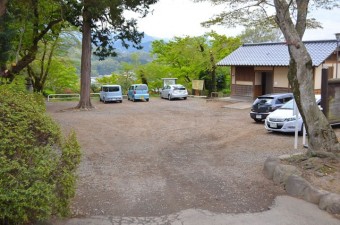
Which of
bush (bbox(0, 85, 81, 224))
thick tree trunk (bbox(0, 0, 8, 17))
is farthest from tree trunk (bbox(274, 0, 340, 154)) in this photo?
thick tree trunk (bbox(0, 0, 8, 17))

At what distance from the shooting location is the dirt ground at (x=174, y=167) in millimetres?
6461

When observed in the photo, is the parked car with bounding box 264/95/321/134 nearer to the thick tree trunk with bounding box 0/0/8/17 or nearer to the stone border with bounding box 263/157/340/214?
the stone border with bounding box 263/157/340/214

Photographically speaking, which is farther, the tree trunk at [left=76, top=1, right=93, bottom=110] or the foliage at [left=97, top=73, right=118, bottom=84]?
the foliage at [left=97, top=73, right=118, bottom=84]

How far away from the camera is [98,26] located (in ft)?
80.6

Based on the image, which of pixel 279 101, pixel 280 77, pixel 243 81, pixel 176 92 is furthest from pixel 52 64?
pixel 279 101

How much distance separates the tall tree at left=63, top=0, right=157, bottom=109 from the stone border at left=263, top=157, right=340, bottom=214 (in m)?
15.6

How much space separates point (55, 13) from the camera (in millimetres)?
23203

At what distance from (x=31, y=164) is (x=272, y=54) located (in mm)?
24878

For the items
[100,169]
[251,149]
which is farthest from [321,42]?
[100,169]

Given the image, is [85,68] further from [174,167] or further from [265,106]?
[174,167]

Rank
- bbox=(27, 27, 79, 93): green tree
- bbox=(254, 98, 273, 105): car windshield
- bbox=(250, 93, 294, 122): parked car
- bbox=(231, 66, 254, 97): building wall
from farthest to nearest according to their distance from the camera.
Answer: bbox=(27, 27, 79, 93): green tree < bbox=(231, 66, 254, 97): building wall < bbox=(254, 98, 273, 105): car windshield < bbox=(250, 93, 294, 122): parked car

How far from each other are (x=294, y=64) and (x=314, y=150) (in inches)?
80.1

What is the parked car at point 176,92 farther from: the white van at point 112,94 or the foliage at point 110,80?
the foliage at point 110,80

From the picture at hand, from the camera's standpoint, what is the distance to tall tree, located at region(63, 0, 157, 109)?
21.8m
